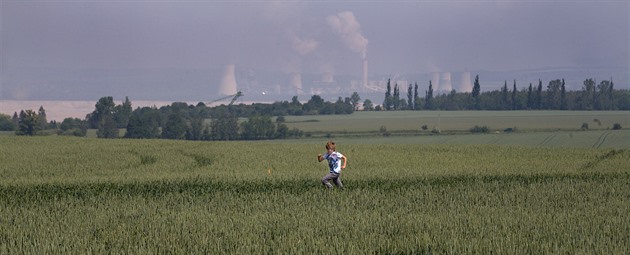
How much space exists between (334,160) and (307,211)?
4.43m

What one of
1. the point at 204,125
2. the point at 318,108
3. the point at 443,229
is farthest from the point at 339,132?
the point at 443,229

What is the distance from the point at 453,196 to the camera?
73.2 ft

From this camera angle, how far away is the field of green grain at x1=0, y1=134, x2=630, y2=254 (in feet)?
45.9

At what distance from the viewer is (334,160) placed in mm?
22969

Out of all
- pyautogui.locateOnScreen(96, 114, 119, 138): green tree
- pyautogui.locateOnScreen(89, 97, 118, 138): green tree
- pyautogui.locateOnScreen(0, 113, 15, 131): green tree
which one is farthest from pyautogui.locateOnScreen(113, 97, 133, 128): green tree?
pyautogui.locateOnScreen(0, 113, 15, 131): green tree

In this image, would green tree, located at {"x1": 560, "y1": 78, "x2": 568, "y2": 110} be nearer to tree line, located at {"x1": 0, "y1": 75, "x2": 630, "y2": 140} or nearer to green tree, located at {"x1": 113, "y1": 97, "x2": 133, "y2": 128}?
tree line, located at {"x1": 0, "y1": 75, "x2": 630, "y2": 140}

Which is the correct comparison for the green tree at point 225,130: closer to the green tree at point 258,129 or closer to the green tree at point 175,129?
the green tree at point 258,129

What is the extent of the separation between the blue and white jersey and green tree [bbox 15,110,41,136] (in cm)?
8048

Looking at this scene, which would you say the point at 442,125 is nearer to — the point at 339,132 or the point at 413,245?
the point at 339,132

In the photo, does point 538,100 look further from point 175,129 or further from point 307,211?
point 307,211

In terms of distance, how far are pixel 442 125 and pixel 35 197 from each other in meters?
78.0

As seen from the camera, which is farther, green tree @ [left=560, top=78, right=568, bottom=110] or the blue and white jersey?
green tree @ [left=560, top=78, right=568, bottom=110]

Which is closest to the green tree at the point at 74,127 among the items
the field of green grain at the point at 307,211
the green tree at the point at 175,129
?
the green tree at the point at 175,129

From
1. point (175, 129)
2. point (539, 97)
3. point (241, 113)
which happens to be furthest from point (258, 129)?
point (539, 97)
